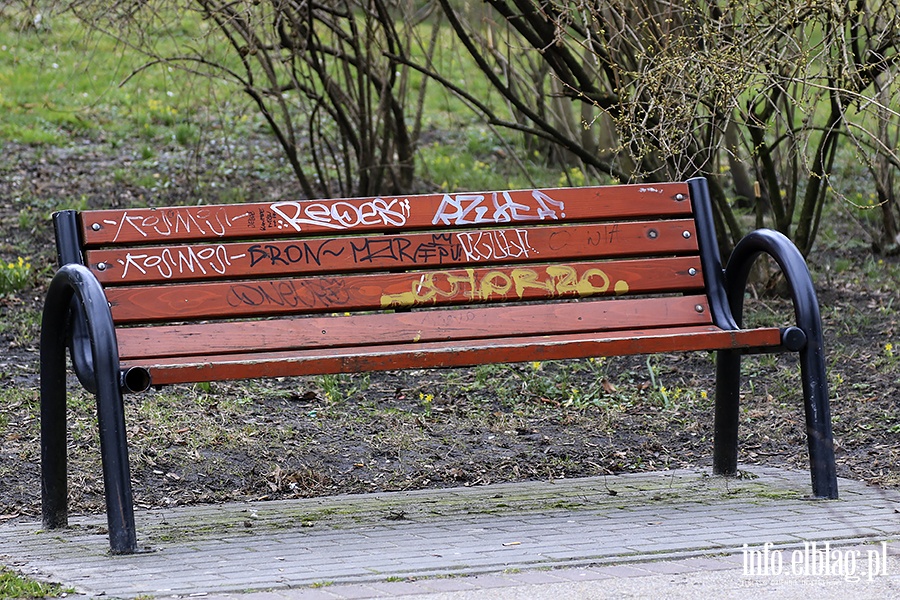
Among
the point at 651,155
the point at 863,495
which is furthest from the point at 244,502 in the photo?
the point at 651,155

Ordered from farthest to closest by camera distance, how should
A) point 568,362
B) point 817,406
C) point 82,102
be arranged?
point 82,102 < point 568,362 < point 817,406

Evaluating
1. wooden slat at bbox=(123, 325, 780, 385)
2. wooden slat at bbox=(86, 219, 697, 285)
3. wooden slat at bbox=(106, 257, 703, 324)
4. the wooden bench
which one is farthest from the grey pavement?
wooden slat at bbox=(86, 219, 697, 285)

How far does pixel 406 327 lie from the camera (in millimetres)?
4262

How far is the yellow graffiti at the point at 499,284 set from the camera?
4.32 meters

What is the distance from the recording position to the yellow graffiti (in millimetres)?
4316

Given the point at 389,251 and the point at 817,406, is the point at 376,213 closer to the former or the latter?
the point at 389,251

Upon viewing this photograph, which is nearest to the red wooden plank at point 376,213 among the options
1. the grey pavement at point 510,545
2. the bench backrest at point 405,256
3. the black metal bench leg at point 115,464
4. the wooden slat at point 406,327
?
the bench backrest at point 405,256

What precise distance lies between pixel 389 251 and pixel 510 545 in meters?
1.26

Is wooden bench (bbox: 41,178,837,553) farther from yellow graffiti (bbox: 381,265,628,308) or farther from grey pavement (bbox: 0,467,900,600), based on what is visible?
grey pavement (bbox: 0,467,900,600)

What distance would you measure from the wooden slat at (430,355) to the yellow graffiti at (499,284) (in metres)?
0.21

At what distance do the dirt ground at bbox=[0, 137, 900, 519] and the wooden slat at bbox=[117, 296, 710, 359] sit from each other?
72 centimetres

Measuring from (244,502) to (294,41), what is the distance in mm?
3825

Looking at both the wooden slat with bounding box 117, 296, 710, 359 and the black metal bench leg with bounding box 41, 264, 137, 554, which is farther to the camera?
the wooden slat with bounding box 117, 296, 710, 359

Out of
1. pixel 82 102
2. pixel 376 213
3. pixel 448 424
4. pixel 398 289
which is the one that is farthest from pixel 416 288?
pixel 82 102
